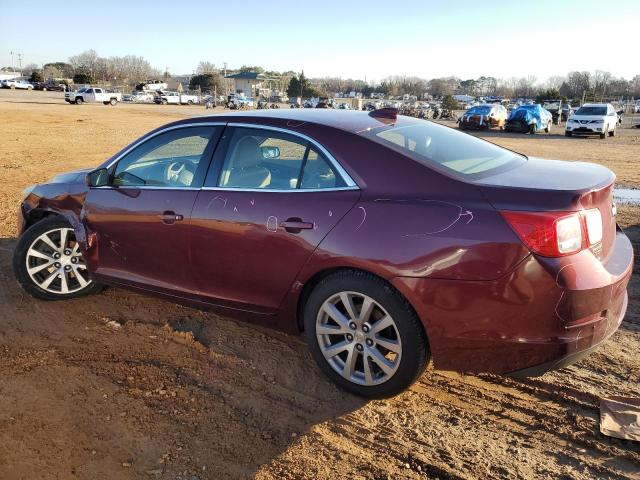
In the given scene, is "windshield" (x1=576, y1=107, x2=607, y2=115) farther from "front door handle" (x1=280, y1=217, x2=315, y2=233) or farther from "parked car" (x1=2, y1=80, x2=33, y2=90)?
"parked car" (x1=2, y1=80, x2=33, y2=90)

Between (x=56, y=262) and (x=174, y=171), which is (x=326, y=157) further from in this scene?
(x=56, y=262)

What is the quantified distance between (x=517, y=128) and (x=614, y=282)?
102 feet

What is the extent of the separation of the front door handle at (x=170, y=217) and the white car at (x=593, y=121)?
28.6 m

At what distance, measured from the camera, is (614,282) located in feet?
9.57

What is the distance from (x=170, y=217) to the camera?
3.84m

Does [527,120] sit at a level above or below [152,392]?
above

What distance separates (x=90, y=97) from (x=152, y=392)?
195 feet

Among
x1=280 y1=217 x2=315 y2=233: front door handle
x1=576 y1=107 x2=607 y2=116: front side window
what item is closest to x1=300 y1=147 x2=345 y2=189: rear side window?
x1=280 y1=217 x2=315 y2=233: front door handle

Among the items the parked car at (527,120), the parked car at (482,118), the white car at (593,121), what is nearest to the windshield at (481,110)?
the parked car at (482,118)

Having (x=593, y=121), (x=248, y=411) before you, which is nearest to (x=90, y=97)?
(x=593, y=121)

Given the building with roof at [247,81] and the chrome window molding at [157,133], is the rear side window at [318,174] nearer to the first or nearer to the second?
the chrome window molding at [157,133]

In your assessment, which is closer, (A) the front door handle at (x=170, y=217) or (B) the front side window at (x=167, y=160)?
(A) the front door handle at (x=170, y=217)

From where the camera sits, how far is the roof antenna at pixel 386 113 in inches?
153

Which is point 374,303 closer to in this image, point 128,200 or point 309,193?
point 309,193
